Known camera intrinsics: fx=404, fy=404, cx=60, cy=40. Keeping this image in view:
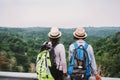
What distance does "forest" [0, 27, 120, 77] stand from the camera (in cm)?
870

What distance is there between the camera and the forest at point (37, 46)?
8.70 m

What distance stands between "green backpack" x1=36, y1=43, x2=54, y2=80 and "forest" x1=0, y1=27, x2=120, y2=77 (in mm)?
3337

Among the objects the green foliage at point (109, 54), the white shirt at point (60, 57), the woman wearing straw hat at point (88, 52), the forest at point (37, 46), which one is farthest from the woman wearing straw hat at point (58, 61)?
the green foliage at point (109, 54)

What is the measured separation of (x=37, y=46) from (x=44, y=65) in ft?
15.1

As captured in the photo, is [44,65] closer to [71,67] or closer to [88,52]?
[71,67]

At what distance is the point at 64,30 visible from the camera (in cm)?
921

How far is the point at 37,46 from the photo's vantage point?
370 inches

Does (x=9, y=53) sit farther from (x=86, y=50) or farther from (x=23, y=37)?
(x=86, y=50)

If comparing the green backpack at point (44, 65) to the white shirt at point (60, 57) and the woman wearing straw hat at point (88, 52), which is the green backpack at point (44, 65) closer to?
the white shirt at point (60, 57)

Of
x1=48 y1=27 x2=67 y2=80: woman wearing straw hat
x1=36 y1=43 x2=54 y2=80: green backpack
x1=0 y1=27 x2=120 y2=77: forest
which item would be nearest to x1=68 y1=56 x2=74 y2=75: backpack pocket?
x1=48 y1=27 x2=67 y2=80: woman wearing straw hat

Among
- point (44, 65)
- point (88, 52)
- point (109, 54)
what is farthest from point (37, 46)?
point (88, 52)

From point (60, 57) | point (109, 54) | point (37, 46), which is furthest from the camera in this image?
point (37, 46)

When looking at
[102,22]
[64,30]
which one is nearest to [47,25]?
[64,30]

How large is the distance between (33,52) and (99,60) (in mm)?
1673
